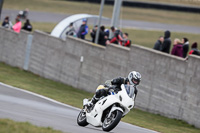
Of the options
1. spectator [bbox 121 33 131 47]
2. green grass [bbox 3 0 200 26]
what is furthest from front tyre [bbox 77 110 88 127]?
green grass [bbox 3 0 200 26]

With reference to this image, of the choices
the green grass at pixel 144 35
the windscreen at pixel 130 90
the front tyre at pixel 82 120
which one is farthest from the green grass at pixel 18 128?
the green grass at pixel 144 35

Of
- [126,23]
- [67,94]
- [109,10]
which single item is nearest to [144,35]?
[126,23]

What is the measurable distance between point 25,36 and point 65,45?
3.50 meters

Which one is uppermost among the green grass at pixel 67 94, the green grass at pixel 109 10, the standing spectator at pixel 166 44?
the green grass at pixel 109 10

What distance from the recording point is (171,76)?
17.7 m

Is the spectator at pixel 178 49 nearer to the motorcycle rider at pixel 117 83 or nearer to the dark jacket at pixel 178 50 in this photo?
the dark jacket at pixel 178 50

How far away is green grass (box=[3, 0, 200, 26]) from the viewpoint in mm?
47094

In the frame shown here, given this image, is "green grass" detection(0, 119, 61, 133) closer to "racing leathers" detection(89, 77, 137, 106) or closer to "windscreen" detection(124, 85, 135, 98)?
"windscreen" detection(124, 85, 135, 98)

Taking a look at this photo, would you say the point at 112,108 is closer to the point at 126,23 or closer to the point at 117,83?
the point at 117,83

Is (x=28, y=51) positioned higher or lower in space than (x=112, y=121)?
lower

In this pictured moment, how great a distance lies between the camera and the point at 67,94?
66.2ft

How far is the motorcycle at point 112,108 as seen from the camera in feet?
35.4

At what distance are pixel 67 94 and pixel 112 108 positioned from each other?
9463 mm

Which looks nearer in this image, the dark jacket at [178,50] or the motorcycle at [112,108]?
the motorcycle at [112,108]
